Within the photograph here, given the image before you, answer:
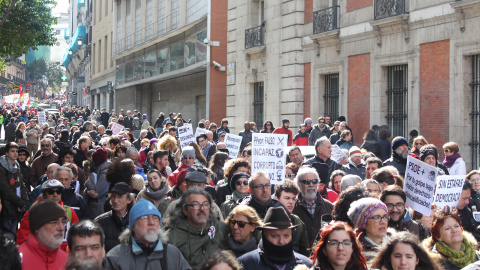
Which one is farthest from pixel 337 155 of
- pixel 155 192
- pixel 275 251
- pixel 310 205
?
pixel 275 251

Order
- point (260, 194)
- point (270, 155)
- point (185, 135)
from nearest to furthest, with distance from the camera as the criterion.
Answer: point (260, 194) → point (270, 155) → point (185, 135)

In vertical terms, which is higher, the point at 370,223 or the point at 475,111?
the point at 475,111

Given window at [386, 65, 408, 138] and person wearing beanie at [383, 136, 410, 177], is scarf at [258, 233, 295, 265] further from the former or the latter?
window at [386, 65, 408, 138]

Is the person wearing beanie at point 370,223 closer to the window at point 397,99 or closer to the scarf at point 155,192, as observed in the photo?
the scarf at point 155,192

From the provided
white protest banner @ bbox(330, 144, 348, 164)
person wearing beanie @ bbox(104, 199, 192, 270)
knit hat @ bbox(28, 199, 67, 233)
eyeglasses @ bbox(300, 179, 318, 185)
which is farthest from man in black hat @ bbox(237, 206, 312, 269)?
white protest banner @ bbox(330, 144, 348, 164)

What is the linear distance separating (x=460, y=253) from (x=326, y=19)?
15818 mm

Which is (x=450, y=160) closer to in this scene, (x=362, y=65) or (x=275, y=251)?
(x=275, y=251)

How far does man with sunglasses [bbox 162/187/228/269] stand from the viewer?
5.94 meters

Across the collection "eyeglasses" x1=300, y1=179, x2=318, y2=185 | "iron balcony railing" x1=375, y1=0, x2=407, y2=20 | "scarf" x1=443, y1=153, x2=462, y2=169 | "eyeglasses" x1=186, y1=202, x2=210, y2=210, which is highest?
"iron balcony railing" x1=375, y1=0, x2=407, y2=20

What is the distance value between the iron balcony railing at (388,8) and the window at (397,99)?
4.65 ft

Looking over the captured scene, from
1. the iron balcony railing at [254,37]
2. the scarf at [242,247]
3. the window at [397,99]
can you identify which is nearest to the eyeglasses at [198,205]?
the scarf at [242,247]

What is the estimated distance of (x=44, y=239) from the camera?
17.1ft

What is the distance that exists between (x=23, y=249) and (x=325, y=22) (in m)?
16.9

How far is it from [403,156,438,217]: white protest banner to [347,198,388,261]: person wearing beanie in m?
1.95
